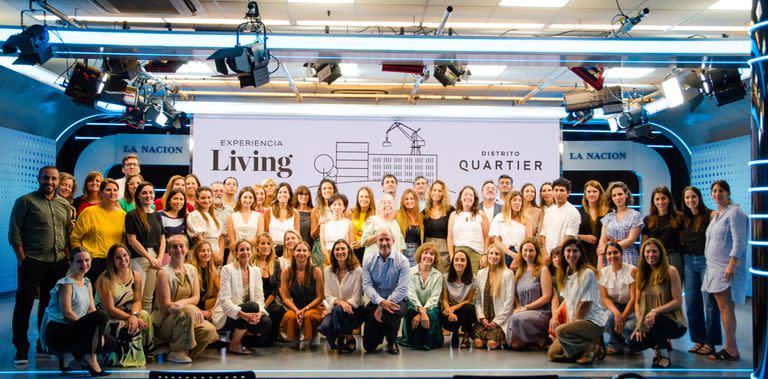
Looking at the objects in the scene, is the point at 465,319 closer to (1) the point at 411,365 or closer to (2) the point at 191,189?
(1) the point at 411,365

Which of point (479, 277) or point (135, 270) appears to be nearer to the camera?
point (135, 270)

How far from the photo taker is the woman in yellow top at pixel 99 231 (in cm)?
519

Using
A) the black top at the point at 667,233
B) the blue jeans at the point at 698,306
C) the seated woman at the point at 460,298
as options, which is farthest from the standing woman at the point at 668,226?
the seated woman at the point at 460,298

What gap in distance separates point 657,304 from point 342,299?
8.29ft

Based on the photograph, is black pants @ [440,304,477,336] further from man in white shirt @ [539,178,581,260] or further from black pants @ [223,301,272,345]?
black pants @ [223,301,272,345]

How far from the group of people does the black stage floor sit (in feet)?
0.45

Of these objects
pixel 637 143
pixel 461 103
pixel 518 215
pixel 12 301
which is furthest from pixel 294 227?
pixel 637 143

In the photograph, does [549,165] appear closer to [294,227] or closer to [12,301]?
[294,227]

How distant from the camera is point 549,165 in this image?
29.0ft

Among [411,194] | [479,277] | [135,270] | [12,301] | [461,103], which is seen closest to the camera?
[135,270]

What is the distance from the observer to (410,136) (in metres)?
8.99

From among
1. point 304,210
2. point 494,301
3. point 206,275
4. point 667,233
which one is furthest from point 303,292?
point 667,233

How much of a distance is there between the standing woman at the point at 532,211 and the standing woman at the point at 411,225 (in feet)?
3.58

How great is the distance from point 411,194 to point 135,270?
258cm
